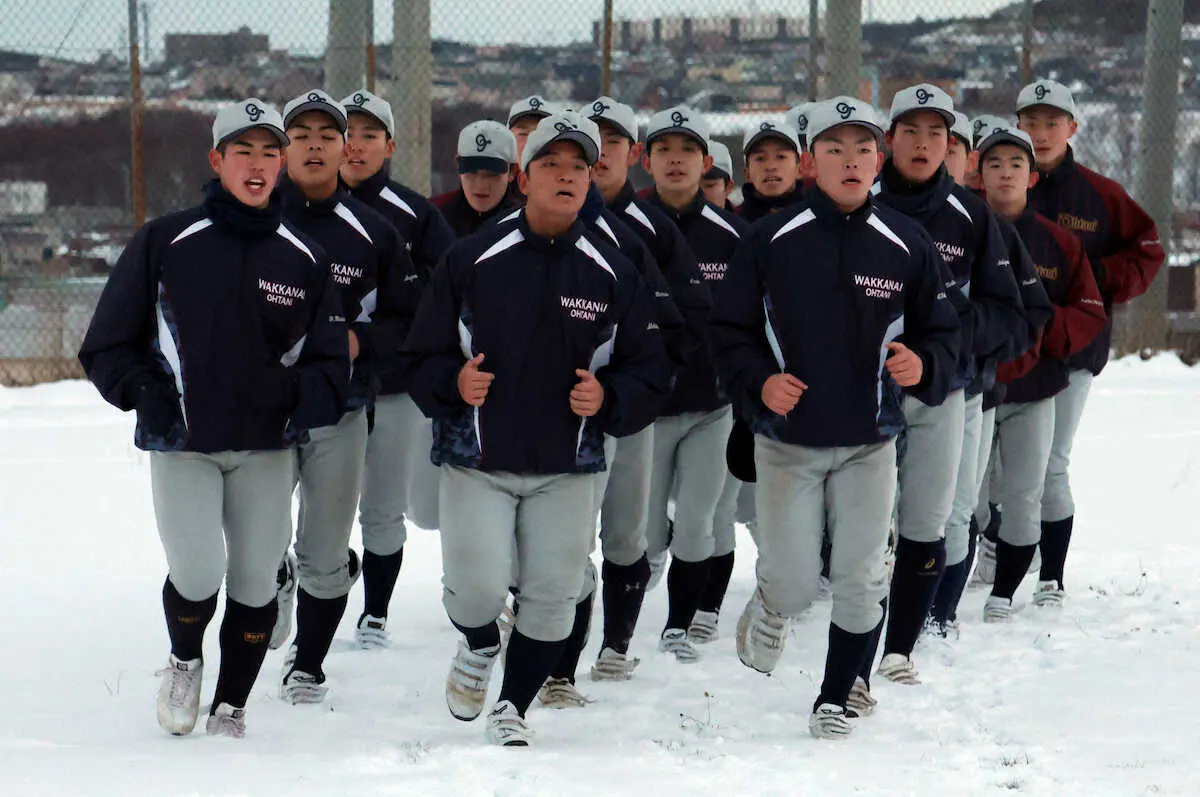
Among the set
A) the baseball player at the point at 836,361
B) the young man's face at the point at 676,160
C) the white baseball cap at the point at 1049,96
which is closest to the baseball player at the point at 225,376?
the baseball player at the point at 836,361

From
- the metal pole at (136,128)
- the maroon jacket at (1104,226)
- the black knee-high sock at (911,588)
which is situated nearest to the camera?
the black knee-high sock at (911,588)

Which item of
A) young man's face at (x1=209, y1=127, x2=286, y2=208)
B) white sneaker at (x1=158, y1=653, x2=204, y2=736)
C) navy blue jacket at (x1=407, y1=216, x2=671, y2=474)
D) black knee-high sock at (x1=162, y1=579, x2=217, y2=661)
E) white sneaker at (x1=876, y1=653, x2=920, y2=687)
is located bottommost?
white sneaker at (x1=876, y1=653, x2=920, y2=687)

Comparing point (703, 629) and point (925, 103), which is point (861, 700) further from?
point (925, 103)

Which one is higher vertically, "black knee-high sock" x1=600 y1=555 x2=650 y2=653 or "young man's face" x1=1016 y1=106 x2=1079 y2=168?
"young man's face" x1=1016 y1=106 x2=1079 y2=168

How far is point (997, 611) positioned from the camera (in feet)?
24.0

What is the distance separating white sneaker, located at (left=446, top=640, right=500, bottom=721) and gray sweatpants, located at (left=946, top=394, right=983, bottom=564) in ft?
6.56

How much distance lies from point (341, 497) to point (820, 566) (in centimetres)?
164

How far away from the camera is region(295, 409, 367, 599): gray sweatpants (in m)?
5.94

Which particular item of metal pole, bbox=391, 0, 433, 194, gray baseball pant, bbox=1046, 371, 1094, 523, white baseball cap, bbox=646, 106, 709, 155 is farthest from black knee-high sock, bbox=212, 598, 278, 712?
metal pole, bbox=391, 0, 433, 194

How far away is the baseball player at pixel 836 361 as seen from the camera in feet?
17.9

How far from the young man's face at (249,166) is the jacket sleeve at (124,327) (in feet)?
0.98

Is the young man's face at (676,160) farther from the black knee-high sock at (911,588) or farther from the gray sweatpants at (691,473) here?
the black knee-high sock at (911,588)

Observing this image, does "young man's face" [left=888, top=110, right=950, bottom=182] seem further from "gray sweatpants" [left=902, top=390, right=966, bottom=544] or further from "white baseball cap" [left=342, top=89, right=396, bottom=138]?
"white baseball cap" [left=342, top=89, right=396, bottom=138]

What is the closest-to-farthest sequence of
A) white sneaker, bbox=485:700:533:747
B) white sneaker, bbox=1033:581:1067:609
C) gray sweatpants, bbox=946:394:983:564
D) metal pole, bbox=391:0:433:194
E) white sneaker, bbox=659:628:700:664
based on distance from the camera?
1. white sneaker, bbox=485:700:533:747
2. gray sweatpants, bbox=946:394:983:564
3. white sneaker, bbox=659:628:700:664
4. white sneaker, bbox=1033:581:1067:609
5. metal pole, bbox=391:0:433:194
